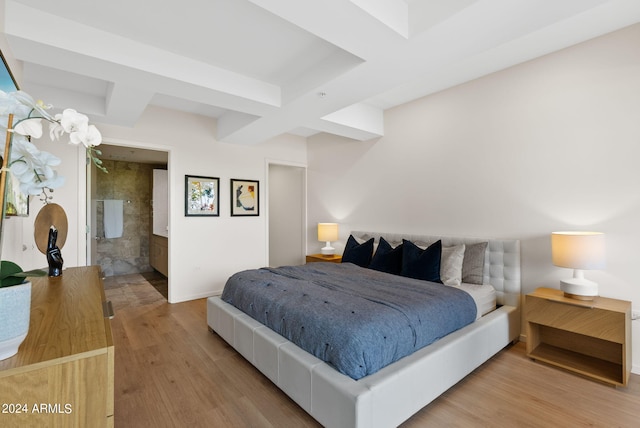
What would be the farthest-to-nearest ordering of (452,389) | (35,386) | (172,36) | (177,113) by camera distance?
1. (177,113)
2. (172,36)
3. (452,389)
4. (35,386)

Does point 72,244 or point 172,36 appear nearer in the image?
point 172,36

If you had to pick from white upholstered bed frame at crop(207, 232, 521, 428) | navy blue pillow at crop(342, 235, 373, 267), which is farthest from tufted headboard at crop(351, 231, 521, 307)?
navy blue pillow at crop(342, 235, 373, 267)

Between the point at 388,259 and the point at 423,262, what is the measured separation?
20.2 inches

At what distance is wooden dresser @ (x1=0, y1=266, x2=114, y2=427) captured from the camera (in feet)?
2.35

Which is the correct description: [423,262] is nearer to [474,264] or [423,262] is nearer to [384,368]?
[474,264]

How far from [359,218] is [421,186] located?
46.8 inches

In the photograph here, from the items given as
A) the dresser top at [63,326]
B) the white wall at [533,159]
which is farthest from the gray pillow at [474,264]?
the dresser top at [63,326]

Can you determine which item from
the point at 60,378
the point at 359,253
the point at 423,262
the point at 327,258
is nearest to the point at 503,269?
the point at 423,262

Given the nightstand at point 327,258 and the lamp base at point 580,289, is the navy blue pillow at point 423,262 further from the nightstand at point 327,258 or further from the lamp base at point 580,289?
the nightstand at point 327,258

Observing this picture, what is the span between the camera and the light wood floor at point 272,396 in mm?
1879

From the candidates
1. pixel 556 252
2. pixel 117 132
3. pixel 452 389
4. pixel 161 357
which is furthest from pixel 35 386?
pixel 117 132

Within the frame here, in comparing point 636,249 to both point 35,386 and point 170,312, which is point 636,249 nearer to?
point 35,386

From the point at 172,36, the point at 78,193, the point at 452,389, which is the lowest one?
the point at 452,389

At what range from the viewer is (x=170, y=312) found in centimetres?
389
